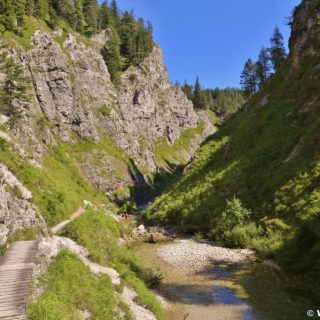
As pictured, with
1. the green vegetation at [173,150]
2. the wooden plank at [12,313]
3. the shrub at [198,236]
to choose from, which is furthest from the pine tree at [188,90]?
the wooden plank at [12,313]

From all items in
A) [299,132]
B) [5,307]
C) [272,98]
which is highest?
[272,98]

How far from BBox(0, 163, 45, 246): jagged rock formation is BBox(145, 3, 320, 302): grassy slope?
67.6 ft

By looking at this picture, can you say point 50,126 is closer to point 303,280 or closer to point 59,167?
point 59,167

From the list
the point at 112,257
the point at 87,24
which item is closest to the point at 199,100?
the point at 87,24

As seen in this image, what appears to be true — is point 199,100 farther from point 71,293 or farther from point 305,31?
point 71,293

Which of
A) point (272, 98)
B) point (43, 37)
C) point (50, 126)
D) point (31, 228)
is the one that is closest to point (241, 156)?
point (272, 98)

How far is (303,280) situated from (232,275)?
20.2 ft

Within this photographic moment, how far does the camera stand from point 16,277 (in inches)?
597

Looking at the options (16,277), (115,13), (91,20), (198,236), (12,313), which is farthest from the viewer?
(115,13)

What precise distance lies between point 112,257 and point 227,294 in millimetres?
9514

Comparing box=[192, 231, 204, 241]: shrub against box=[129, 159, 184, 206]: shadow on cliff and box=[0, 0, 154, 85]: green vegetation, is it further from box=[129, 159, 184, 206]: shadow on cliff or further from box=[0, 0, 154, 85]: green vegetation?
box=[0, 0, 154, 85]: green vegetation

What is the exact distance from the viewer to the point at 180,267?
30.2 m

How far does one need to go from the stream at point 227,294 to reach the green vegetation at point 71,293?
206 inches

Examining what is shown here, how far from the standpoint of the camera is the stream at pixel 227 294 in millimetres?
20328
